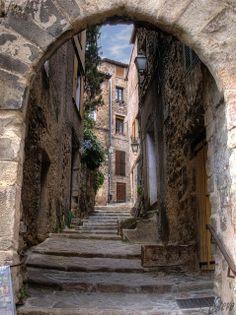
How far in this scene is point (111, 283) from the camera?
172 inches

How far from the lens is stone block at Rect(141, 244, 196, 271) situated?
17.4ft

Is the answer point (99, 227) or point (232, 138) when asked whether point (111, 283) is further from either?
point (99, 227)

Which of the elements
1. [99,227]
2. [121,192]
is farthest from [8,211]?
[121,192]

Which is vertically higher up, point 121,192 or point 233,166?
point 121,192

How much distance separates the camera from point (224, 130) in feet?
9.58

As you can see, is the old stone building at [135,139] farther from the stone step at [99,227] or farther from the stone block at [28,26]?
the stone block at [28,26]

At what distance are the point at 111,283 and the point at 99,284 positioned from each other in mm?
143

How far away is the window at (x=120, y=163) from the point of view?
24672mm

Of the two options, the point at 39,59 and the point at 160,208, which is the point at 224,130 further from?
the point at 160,208

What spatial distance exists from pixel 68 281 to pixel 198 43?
3.05 m

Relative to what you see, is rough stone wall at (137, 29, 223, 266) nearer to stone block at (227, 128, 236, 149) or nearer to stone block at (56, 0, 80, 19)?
stone block at (227, 128, 236, 149)

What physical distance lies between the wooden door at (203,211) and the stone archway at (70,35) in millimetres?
2435

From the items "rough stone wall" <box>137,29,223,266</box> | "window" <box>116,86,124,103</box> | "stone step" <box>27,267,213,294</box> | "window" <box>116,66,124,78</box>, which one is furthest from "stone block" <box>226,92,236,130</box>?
"window" <box>116,66,124,78</box>

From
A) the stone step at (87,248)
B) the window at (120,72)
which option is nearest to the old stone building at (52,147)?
the stone step at (87,248)
